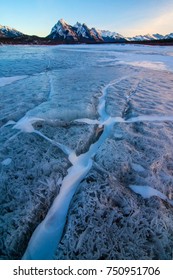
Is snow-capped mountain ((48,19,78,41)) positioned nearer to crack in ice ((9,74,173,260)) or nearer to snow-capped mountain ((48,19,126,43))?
snow-capped mountain ((48,19,126,43))

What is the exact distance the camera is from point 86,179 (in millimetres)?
2174

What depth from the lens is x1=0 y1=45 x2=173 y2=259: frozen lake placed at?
Result: 1.62 m

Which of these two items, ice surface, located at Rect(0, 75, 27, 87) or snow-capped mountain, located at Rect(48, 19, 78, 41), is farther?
snow-capped mountain, located at Rect(48, 19, 78, 41)

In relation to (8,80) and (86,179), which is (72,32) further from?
(86,179)

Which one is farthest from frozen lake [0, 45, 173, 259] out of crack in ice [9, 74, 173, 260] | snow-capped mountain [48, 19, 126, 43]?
snow-capped mountain [48, 19, 126, 43]

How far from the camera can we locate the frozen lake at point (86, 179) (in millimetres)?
1618

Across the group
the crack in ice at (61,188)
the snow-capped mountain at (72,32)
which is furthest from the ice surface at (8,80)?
the snow-capped mountain at (72,32)

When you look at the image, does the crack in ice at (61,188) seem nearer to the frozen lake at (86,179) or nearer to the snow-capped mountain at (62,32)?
the frozen lake at (86,179)

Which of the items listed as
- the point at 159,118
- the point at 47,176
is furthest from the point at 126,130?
the point at 47,176

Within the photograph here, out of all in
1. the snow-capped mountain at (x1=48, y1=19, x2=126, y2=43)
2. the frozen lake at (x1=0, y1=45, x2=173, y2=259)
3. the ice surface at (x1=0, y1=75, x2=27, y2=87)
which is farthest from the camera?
the snow-capped mountain at (x1=48, y1=19, x2=126, y2=43)

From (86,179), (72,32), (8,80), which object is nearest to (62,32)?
(72,32)

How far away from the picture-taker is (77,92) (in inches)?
190

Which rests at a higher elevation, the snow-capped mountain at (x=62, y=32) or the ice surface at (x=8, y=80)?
the snow-capped mountain at (x=62, y=32)
